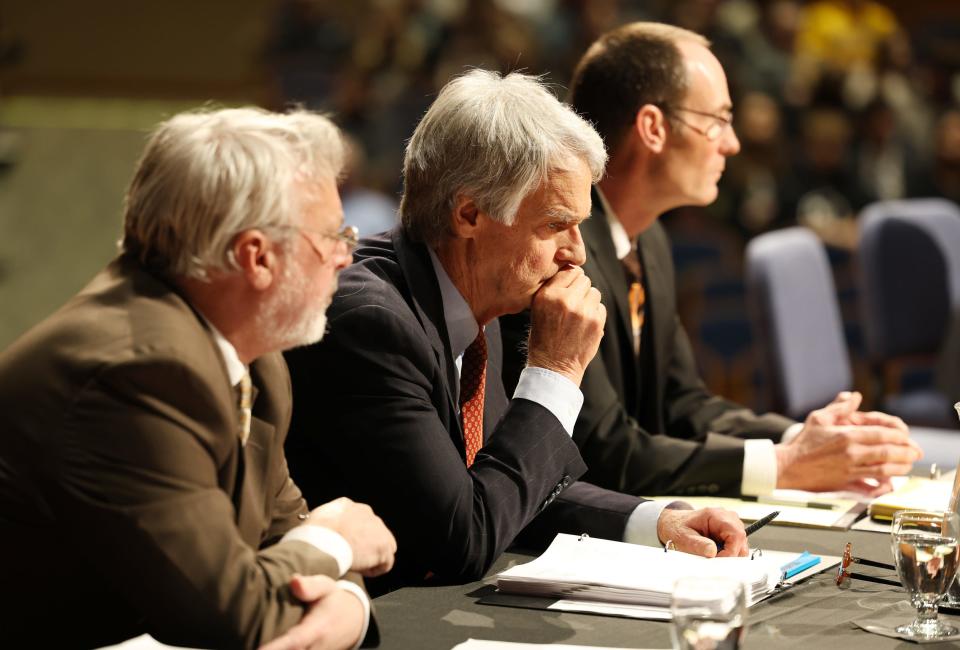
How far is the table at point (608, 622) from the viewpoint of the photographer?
4.94 ft

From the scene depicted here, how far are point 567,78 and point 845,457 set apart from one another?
5.64 m

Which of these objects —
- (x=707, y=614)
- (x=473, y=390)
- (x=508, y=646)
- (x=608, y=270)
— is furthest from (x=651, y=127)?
(x=707, y=614)

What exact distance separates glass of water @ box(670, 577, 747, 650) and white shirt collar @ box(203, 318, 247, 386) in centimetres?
58

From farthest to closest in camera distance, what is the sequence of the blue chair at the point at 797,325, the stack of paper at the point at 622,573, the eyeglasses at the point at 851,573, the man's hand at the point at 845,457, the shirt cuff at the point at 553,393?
1. the blue chair at the point at 797,325
2. the man's hand at the point at 845,457
3. the shirt cuff at the point at 553,393
4. the eyeglasses at the point at 851,573
5. the stack of paper at the point at 622,573

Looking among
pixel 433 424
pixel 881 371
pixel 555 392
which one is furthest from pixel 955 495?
pixel 881 371

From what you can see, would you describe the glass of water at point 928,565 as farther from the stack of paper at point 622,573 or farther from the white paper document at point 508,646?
the white paper document at point 508,646

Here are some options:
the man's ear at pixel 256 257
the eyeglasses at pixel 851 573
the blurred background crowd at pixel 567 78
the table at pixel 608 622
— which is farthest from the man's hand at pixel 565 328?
the blurred background crowd at pixel 567 78

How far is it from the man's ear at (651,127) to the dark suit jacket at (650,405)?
0.20 m

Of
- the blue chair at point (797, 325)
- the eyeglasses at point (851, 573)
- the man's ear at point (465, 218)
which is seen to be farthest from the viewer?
the blue chair at point (797, 325)

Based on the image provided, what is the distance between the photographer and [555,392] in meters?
1.88

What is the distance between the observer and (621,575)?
1.67 metres

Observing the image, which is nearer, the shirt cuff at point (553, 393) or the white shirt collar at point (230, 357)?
the white shirt collar at point (230, 357)

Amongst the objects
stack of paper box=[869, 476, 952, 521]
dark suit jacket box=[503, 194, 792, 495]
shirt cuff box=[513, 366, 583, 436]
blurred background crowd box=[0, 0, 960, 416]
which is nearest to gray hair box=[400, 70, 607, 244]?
shirt cuff box=[513, 366, 583, 436]

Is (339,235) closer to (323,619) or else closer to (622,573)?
(323,619)
